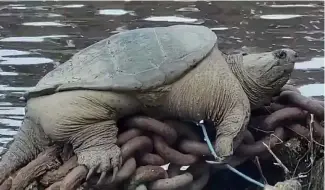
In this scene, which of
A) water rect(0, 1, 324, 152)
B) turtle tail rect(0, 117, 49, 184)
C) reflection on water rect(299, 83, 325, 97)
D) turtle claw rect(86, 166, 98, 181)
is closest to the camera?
turtle claw rect(86, 166, 98, 181)

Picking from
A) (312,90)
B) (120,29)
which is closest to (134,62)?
(312,90)

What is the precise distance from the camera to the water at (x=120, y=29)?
307cm

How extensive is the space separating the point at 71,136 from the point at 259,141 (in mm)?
448

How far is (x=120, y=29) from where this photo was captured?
12.5 ft

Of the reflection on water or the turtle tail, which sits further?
the reflection on water

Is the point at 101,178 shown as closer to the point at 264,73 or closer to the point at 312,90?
the point at 264,73

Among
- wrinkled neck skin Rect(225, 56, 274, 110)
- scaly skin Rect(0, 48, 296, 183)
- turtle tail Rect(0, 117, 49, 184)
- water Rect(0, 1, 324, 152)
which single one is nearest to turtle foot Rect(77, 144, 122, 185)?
scaly skin Rect(0, 48, 296, 183)

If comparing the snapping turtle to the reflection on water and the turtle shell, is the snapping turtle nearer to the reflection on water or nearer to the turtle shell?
the turtle shell

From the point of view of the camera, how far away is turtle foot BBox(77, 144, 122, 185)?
169cm

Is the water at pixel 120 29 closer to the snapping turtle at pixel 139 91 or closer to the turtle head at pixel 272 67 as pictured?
the snapping turtle at pixel 139 91

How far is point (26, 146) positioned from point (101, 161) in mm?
223

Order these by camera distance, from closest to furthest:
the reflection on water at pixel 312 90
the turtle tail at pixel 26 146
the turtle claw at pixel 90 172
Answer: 1. the turtle claw at pixel 90 172
2. the turtle tail at pixel 26 146
3. the reflection on water at pixel 312 90

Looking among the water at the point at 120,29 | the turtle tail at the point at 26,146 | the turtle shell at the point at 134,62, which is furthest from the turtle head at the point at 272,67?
the water at the point at 120,29

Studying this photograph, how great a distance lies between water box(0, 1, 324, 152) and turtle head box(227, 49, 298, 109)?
1025 millimetres
